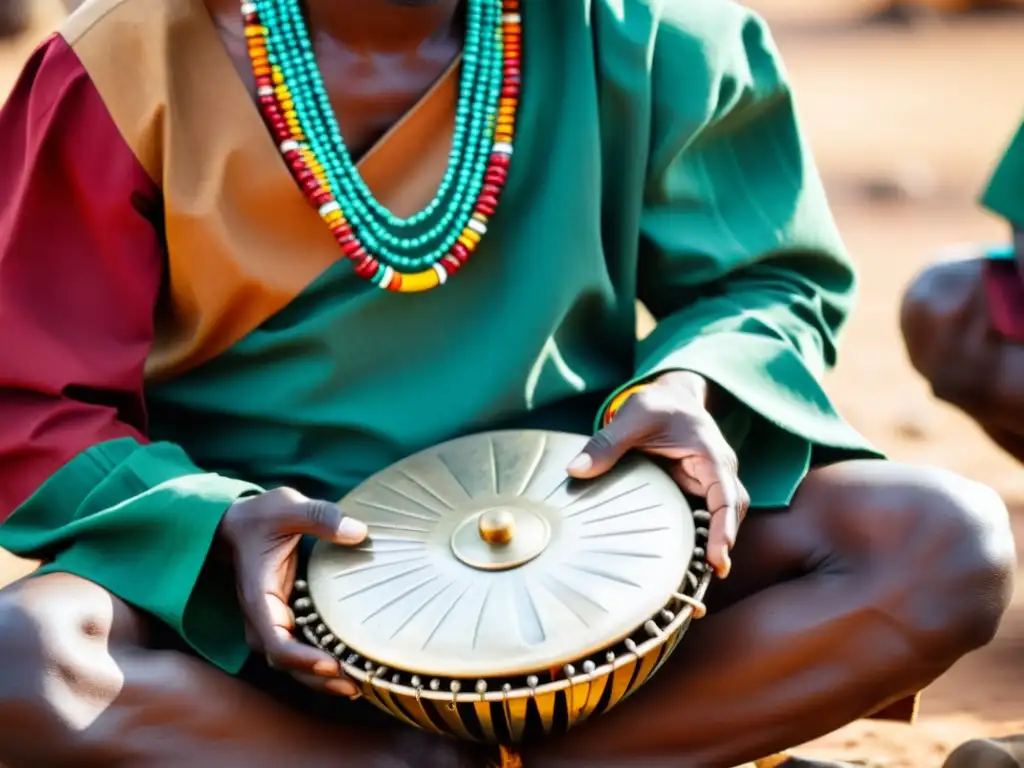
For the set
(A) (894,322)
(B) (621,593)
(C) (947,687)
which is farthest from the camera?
(A) (894,322)

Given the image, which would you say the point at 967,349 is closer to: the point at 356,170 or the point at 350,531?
the point at 356,170

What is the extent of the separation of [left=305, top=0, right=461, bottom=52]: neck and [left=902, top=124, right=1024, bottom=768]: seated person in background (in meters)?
1.14

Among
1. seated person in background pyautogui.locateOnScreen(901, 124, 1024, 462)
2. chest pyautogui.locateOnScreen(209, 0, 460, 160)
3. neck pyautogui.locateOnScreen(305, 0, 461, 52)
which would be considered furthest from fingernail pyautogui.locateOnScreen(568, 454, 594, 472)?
seated person in background pyautogui.locateOnScreen(901, 124, 1024, 462)

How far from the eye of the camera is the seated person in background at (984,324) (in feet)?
9.41

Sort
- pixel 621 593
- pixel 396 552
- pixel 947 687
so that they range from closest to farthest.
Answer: pixel 621 593
pixel 396 552
pixel 947 687

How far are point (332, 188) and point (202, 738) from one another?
29.3 inches

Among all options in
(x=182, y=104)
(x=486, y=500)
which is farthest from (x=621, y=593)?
(x=182, y=104)

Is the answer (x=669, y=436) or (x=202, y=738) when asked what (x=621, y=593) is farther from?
(x=202, y=738)

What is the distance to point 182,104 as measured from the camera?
218cm

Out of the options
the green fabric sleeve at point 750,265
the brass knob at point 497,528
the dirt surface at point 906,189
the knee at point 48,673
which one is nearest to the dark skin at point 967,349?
the dirt surface at point 906,189

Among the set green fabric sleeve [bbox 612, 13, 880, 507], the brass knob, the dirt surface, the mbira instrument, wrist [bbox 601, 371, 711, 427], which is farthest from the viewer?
the dirt surface

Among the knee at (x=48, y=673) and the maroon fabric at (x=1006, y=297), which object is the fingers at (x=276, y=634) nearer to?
the knee at (x=48, y=673)

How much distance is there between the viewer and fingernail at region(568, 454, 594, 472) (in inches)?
79.7

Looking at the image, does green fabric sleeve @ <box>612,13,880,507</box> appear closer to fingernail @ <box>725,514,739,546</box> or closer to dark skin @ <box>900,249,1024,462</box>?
fingernail @ <box>725,514,739,546</box>
